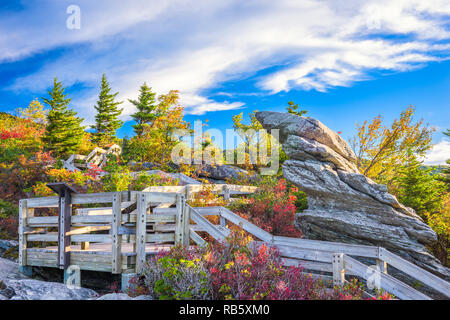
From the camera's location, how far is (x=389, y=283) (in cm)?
553

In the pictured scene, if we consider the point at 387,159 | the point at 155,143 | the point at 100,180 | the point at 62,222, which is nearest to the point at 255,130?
the point at 155,143

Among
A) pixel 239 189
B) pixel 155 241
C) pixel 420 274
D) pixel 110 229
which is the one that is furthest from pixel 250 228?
pixel 239 189

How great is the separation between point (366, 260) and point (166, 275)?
697 centimetres

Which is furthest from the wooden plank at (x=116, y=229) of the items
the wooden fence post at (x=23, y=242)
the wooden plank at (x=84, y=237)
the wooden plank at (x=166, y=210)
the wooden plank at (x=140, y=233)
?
the wooden fence post at (x=23, y=242)

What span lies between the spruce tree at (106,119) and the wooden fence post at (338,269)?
35.6 metres

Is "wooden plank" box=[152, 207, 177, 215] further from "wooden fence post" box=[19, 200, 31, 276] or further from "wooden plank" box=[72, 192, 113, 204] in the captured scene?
"wooden fence post" box=[19, 200, 31, 276]

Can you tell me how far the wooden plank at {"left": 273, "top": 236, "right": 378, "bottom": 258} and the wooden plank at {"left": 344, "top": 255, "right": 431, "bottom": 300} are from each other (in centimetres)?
52

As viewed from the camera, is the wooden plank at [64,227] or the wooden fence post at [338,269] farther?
the wooden plank at [64,227]

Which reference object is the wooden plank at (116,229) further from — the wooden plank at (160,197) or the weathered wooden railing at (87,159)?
the weathered wooden railing at (87,159)

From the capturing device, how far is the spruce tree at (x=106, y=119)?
38.4 meters

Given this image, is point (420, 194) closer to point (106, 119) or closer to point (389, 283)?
point (389, 283)

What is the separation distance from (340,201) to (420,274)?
488 centimetres

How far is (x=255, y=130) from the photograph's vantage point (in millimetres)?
28875
